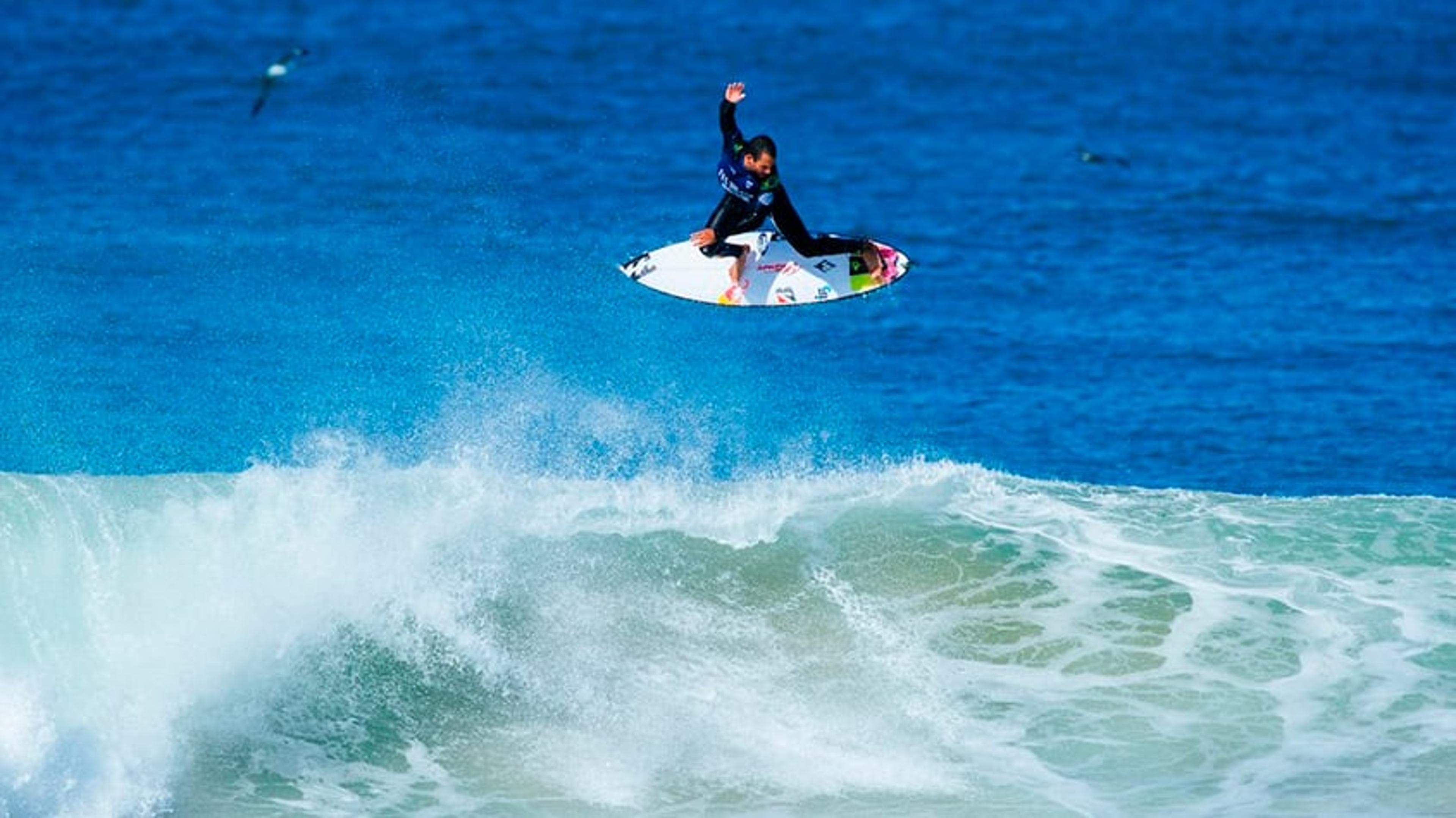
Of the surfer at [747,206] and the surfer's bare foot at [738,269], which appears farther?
the surfer's bare foot at [738,269]

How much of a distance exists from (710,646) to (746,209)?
353 cm

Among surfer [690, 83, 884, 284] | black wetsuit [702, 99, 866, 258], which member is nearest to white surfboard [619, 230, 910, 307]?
surfer [690, 83, 884, 284]

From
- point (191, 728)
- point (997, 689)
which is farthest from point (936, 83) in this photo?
point (191, 728)

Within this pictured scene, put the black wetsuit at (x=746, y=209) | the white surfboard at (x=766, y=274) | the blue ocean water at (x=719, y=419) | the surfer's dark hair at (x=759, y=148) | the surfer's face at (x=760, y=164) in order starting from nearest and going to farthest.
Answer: the blue ocean water at (x=719, y=419) < the surfer's dark hair at (x=759, y=148) < the surfer's face at (x=760, y=164) < the black wetsuit at (x=746, y=209) < the white surfboard at (x=766, y=274)

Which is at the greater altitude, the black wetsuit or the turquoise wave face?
the black wetsuit

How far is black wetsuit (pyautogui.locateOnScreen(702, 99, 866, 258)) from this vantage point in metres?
18.4

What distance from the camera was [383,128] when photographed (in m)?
35.3

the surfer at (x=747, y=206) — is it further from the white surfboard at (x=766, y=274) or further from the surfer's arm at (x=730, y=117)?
the white surfboard at (x=766, y=274)

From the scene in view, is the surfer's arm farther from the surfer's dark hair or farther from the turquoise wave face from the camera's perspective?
the turquoise wave face

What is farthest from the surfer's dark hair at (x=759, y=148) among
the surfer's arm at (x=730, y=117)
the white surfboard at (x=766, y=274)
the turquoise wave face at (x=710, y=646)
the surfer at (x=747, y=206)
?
the turquoise wave face at (x=710, y=646)

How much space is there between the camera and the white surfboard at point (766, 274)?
1994cm

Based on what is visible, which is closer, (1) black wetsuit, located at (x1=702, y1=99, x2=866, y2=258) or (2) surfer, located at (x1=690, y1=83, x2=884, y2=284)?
(2) surfer, located at (x1=690, y1=83, x2=884, y2=284)

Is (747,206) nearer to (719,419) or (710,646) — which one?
(710,646)

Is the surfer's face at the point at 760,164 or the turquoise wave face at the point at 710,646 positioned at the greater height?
the surfer's face at the point at 760,164
